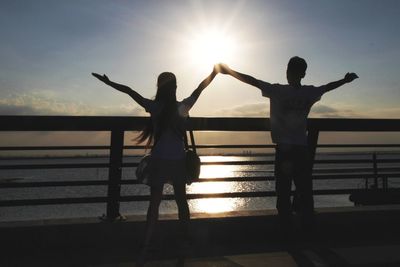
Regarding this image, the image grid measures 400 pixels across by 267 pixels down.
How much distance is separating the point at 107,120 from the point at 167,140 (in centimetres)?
99

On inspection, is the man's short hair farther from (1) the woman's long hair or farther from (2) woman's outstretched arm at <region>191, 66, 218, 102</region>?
(1) the woman's long hair

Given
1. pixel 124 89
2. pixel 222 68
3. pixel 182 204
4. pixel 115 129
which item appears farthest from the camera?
pixel 115 129

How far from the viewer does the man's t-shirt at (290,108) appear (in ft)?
15.1

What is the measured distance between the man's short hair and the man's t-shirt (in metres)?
0.18

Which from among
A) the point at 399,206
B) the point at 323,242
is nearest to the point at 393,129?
the point at 399,206

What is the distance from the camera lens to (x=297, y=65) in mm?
4617

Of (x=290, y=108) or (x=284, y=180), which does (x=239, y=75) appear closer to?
(x=290, y=108)

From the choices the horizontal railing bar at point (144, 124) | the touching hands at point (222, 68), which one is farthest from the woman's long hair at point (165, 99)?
the horizontal railing bar at point (144, 124)

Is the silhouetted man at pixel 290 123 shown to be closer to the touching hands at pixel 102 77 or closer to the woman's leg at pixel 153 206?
the touching hands at pixel 102 77

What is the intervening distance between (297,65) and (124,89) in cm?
183

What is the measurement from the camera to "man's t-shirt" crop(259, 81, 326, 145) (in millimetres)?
4594

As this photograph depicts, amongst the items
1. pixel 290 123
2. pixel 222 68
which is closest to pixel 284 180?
pixel 290 123

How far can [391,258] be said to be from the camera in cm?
447

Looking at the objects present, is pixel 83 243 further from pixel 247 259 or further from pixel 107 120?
pixel 247 259
